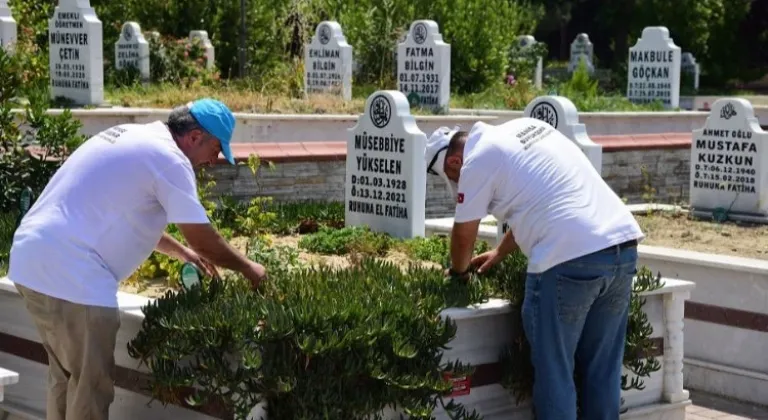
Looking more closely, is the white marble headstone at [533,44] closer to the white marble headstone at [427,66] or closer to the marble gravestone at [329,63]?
the marble gravestone at [329,63]

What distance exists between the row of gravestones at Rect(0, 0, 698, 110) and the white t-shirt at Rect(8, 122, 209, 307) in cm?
A: 1199


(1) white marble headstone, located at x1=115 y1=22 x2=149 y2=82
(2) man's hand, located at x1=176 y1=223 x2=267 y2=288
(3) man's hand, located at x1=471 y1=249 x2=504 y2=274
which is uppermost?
(1) white marble headstone, located at x1=115 y1=22 x2=149 y2=82

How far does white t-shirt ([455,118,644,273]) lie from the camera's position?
5336 millimetres

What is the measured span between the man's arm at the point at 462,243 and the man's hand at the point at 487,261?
0.59 feet

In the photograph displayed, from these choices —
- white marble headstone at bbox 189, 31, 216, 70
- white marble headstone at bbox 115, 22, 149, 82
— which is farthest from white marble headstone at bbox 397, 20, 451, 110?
white marble headstone at bbox 115, 22, 149, 82

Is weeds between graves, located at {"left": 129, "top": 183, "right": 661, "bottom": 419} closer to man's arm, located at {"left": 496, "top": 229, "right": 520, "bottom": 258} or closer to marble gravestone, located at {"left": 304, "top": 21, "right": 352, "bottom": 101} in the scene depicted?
man's arm, located at {"left": 496, "top": 229, "right": 520, "bottom": 258}

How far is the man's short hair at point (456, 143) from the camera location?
5617mm

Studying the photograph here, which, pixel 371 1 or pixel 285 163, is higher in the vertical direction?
pixel 371 1

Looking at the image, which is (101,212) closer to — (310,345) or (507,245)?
(310,345)

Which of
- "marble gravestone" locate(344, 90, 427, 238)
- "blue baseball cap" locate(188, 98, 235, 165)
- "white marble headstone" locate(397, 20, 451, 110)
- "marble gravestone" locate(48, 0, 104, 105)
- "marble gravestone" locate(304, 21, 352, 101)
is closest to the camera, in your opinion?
"blue baseball cap" locate(188, 98, 235, 165)

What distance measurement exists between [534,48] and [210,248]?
79.0 feet

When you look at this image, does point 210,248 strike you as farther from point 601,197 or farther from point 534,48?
point 534,48

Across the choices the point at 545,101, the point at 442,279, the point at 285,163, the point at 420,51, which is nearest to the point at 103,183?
the point at 442,279

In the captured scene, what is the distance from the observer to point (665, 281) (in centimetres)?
664
